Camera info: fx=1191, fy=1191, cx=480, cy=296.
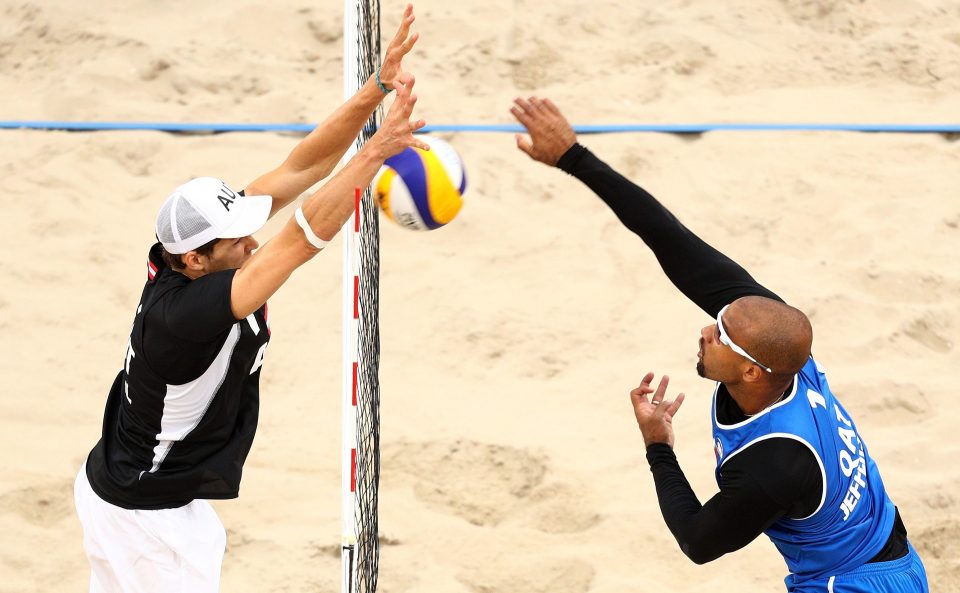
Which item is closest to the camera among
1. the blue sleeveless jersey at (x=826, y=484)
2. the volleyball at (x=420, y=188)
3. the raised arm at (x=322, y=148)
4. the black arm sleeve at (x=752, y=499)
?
the black arm sleeve at (x=752, y=499)

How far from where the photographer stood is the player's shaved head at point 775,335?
324 cm

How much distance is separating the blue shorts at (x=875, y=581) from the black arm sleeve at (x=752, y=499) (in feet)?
0.90

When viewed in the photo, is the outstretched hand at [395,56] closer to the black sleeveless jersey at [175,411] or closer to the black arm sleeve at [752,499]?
the black sleeveless jersey at [175,411]

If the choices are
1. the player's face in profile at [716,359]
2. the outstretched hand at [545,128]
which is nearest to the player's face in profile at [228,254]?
the outstretched hand at [545,128]

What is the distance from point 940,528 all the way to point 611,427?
1.51 m

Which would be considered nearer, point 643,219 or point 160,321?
point 160,321

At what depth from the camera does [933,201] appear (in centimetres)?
694

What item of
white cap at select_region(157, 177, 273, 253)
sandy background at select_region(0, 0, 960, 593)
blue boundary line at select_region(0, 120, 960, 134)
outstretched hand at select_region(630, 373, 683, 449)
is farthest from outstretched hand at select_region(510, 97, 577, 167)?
blue boundary line at select_region(0, 120, 960, 134)

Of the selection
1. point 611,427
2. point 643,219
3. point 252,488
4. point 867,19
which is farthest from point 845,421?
point 867,19

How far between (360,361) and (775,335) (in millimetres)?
1695

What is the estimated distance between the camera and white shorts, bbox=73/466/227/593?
12.5 feet

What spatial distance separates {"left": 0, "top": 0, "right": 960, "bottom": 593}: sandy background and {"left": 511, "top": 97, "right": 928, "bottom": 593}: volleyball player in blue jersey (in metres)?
1.31

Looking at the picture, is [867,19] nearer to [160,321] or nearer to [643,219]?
[643,219]

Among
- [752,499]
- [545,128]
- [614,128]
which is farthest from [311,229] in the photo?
[614,128]
